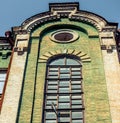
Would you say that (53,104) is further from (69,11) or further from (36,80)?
(69,11)

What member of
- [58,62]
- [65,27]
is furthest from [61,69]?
[65,27]

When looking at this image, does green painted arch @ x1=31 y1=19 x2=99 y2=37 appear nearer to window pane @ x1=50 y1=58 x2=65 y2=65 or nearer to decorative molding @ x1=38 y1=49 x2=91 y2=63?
decorative molding @ x1=38 y1=49 x2=91 y2=63

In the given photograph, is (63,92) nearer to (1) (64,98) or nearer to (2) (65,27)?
(1) (64,98)

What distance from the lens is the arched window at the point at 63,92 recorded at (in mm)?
13320

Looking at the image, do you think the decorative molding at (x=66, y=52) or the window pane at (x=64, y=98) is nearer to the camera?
the window pane at (x=64, y=98)

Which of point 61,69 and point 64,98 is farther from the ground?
point 61,69

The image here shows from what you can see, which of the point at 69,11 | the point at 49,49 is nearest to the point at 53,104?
the point at 49,49

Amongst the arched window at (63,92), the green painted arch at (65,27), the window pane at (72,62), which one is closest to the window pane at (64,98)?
the arched window at (63,92)

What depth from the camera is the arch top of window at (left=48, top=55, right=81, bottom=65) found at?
53.6ft

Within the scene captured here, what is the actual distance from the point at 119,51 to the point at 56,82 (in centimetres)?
367

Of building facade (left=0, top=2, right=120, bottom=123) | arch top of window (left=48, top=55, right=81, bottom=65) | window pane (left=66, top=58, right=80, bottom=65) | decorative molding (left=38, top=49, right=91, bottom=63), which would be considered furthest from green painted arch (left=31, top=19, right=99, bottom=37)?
window pane (left=66, top=58, right=80, bottom=65)

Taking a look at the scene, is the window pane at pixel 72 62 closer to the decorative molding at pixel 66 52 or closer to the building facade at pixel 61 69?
the building facade at pixel 61 69

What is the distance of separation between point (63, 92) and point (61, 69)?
1.69 metres

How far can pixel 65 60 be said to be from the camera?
54.0 ft
